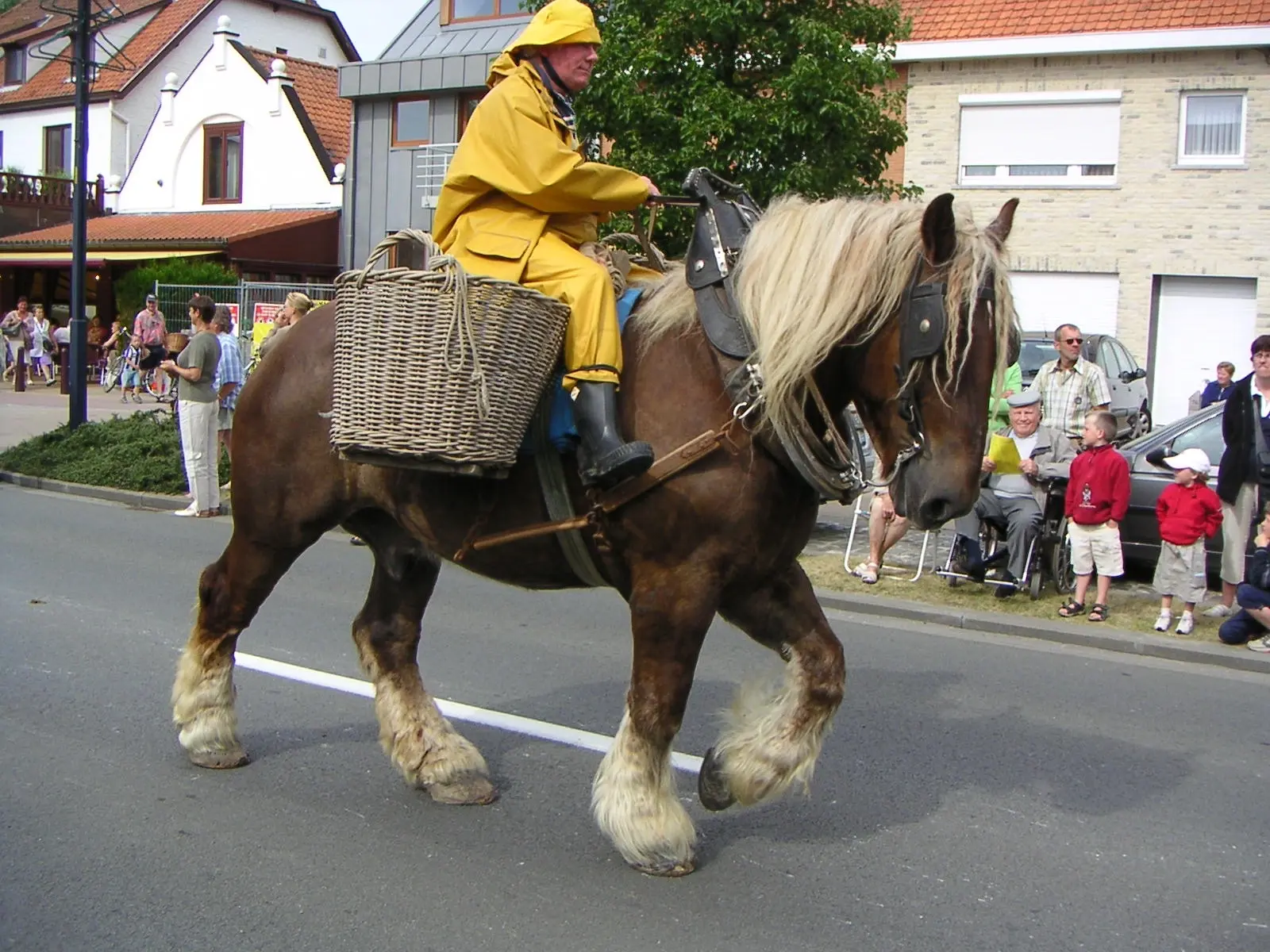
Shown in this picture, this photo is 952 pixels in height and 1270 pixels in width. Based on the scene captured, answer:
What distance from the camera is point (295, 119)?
31141mm

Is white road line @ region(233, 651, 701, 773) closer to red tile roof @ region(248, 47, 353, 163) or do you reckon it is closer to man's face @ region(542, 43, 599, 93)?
man's face @ region(542, 43, 599, 93)

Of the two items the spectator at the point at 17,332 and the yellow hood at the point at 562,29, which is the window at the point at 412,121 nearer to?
the spectator at the point at 17,332

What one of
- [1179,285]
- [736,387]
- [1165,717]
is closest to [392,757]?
[736,387]

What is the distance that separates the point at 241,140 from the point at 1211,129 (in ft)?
71.8

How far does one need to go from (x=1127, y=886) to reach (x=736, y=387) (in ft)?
6.65

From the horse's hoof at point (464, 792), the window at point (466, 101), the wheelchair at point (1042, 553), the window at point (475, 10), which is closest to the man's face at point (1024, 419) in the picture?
the wheelchair at point (1042, 553)

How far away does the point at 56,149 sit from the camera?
41094mm

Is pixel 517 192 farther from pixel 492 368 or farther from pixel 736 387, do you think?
pixel 736 387

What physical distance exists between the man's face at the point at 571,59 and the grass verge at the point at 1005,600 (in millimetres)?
5735

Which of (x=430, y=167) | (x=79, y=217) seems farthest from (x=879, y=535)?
(x=430, y=167)

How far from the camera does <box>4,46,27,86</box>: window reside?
148 feet

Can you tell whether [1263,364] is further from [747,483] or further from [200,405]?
[200,405]

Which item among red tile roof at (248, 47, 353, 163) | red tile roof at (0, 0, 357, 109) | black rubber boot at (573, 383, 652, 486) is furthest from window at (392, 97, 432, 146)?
black rubber boot at (573, 383, 652, 486)

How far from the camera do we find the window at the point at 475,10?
2847 cm
